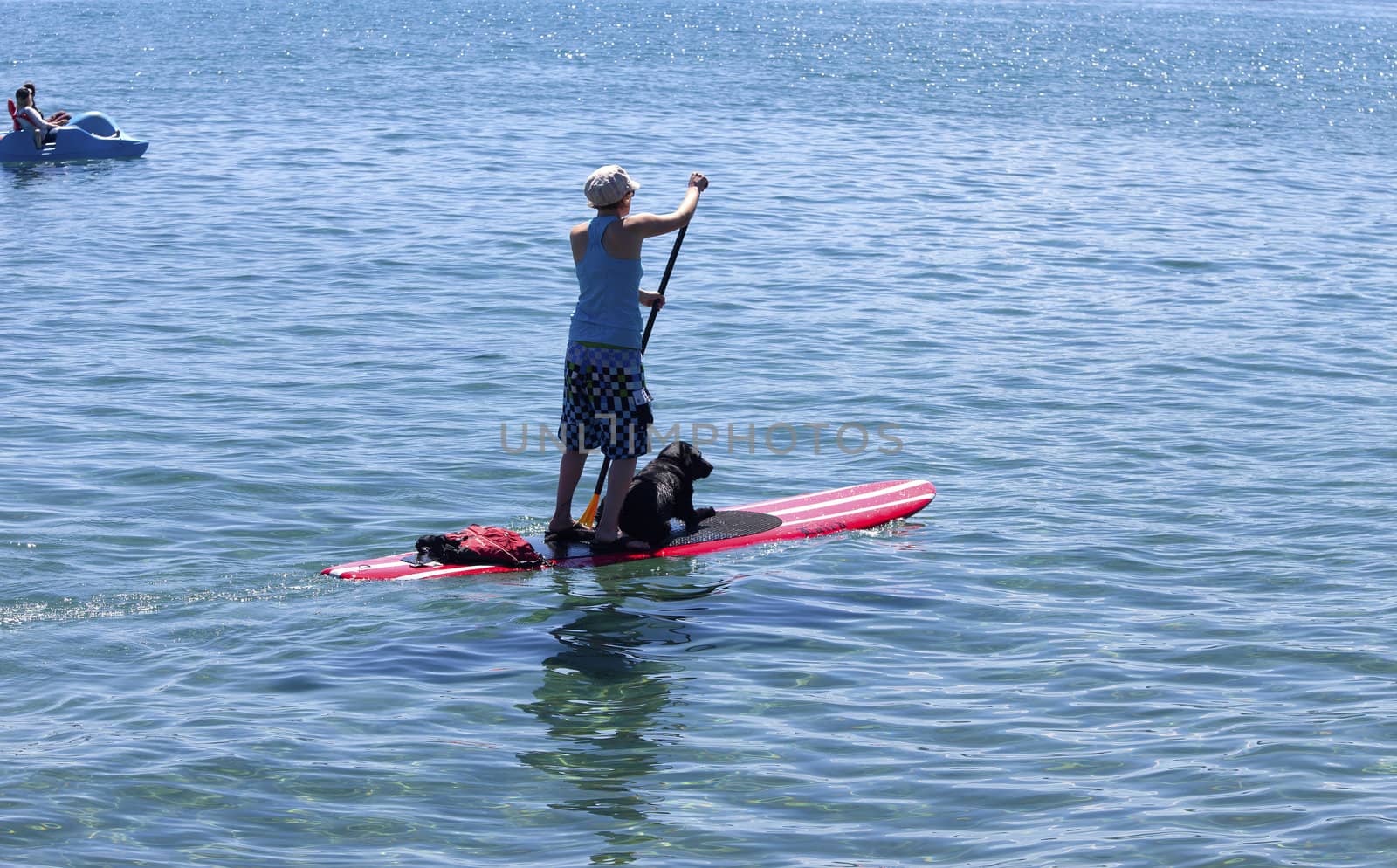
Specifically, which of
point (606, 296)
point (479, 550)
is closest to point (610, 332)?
point (606, 296)

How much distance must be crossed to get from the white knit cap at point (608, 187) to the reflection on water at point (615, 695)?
6.36ft

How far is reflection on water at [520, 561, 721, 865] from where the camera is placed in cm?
551

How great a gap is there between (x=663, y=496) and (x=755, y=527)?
0.66m

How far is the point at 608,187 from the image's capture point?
6.89 metres

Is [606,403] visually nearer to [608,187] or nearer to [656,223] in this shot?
[656,223]

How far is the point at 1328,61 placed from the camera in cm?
4612

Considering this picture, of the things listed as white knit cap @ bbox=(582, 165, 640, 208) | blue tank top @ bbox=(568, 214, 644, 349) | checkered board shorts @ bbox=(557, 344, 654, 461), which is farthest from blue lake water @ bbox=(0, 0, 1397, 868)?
white knit cap @ bbox=(582, 165, 640, 208)

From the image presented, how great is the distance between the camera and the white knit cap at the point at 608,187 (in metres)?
6.89

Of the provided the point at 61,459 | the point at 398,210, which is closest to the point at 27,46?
the point at 398,210

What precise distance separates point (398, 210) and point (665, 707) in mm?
14236

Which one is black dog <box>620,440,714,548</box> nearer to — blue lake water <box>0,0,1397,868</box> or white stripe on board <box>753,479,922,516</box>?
blue lake water <box>0,0,1397,868</box>

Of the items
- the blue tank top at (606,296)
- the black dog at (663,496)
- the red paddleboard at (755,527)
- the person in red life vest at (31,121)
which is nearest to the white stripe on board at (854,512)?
the red paddleboard at (755,527)

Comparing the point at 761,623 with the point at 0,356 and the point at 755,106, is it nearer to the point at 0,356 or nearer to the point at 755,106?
the point at 0,356

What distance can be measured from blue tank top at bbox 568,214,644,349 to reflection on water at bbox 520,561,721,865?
1279 mm
